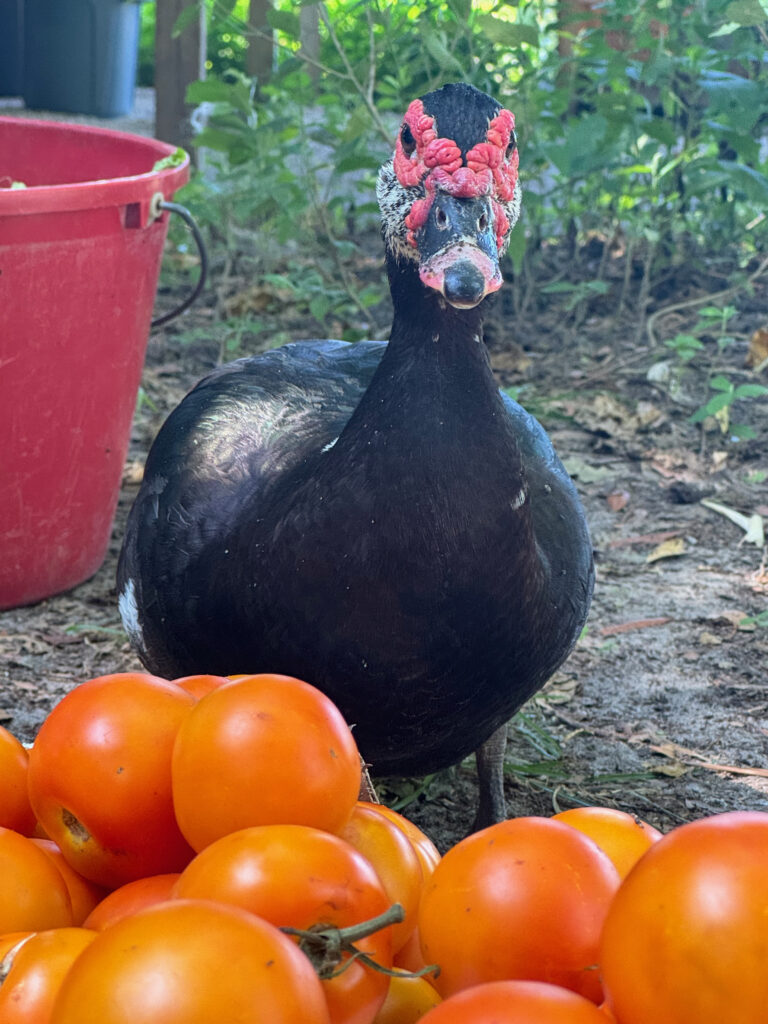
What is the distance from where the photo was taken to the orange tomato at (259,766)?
3.41 feet

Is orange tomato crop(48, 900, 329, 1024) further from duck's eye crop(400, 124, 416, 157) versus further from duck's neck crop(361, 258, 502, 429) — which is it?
duck's eye crop(400, 124, 416, 157)

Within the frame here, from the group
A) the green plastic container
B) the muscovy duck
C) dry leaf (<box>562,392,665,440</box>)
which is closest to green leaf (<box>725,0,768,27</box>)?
dry leaf (<box>562,392,665,440</box>)

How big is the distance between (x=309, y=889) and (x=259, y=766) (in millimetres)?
146

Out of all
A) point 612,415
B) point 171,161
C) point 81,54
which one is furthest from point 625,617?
point 81,54

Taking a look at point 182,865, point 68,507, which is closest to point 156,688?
point 182,865

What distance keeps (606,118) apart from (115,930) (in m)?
4.32

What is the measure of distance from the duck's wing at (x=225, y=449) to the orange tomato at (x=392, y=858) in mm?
1075

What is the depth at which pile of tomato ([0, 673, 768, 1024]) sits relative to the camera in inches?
32.1

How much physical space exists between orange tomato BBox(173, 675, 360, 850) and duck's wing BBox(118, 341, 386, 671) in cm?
108

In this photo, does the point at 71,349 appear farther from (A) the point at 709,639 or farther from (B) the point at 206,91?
(A) the point at 709,639

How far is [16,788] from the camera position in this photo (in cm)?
126

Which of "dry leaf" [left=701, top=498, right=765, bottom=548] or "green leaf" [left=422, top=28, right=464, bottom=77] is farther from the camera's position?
"green leaf" [left=422, top=28, right=464, bottom=77]

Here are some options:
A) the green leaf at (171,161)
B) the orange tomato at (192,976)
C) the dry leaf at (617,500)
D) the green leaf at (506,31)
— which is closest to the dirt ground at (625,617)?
the dry leaf at (617,500)

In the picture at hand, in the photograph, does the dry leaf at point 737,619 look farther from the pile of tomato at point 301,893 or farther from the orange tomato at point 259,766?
the orange tomato at point 259,766
